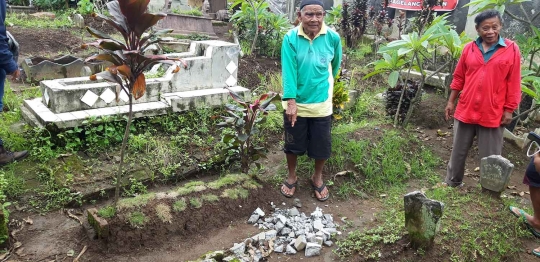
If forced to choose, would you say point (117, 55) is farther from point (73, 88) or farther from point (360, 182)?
point (360, 182)

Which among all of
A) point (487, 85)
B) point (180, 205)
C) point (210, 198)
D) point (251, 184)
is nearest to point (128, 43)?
point (180, 205)

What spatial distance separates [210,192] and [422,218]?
1729mm

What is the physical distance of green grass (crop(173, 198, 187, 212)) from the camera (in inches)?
136

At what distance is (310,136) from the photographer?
4.02 meters

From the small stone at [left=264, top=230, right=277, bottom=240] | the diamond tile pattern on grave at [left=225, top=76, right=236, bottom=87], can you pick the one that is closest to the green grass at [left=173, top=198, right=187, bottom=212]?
the small stone at [left=264, top=230, right=277, bottom=240]

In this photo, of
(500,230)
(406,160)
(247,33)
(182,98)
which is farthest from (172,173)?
(247,33)

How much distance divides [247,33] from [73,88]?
445cm

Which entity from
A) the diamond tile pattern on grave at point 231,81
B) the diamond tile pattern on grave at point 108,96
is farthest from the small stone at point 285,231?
the diamond tile pattern on grave at point 231,81

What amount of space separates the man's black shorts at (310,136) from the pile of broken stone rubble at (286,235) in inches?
21.0

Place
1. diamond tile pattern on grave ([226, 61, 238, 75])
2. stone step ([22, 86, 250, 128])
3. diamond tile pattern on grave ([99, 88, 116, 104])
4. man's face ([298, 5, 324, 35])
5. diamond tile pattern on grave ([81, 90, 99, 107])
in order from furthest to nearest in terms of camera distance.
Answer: diamond tile pattern on grave ([226, 61, 238, 75]) → diamond tile pattern on grave ([99, 88, 116, 104]) → diamond tile pattern on grave ([81, 90, 99, 107]) → stone step ([22, 86, 250, 128]) → man's face ([298, 5, 324, 35])

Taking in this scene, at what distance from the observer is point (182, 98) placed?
5.11 m

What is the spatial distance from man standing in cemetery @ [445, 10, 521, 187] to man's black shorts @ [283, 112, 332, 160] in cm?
129

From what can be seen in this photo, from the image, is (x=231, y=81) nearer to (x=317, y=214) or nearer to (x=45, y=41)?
(x=317, y=214)

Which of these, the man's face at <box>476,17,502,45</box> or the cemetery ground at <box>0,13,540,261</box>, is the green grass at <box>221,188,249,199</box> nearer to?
the cemetery ground at <box>0,13,540,261</box>
